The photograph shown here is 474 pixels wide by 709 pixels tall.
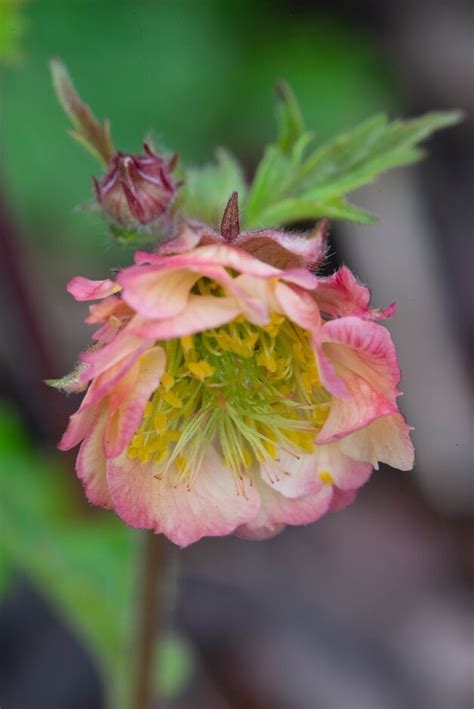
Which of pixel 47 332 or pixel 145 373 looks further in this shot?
pixel 47 332

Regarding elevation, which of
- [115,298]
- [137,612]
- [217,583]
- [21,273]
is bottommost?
[217,583]

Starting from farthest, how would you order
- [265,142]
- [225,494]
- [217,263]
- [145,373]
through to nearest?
1. [265,142]
2. [225,494]
3. [145,373]
4. [217,263]

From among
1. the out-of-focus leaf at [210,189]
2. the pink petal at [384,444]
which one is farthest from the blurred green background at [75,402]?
the pink petal at [384,444]

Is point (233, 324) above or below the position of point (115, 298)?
below

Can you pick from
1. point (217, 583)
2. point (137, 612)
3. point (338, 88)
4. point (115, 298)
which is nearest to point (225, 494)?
point (115, 298)

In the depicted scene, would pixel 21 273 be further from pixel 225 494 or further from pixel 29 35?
pixel 225 494

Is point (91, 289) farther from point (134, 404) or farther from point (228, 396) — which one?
point (228, 396)
